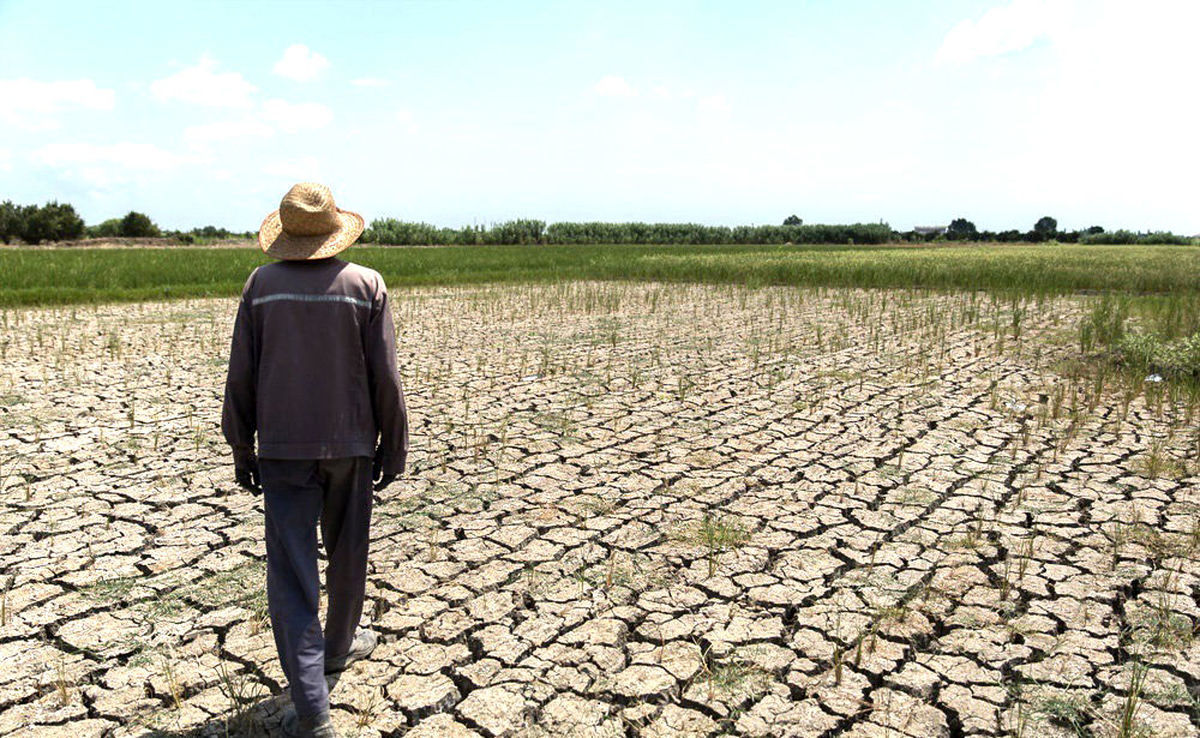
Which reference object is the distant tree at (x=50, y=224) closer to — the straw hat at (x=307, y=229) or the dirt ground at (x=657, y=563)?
the dirt ground at (x=657, y=563)

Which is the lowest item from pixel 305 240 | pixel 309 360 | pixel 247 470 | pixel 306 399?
pixel 247 470

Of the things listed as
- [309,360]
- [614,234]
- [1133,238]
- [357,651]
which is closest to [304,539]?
[309,360]

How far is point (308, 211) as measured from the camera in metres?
2.66

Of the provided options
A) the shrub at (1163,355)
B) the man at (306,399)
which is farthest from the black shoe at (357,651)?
the shrub at (1163,355)

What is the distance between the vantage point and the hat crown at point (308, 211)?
8.73 ft

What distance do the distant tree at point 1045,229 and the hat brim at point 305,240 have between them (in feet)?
241

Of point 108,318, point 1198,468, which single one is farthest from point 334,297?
point 108,318

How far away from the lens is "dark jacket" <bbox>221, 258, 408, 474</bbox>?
259 cm

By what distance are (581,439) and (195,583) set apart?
9.93 feet

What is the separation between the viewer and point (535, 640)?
132 inches

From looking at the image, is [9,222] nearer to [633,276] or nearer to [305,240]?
[633,276]

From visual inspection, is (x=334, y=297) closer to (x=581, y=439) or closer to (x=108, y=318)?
(x=581, y=439)

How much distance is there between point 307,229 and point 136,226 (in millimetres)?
→ 63319

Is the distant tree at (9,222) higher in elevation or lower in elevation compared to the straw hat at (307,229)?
higher
